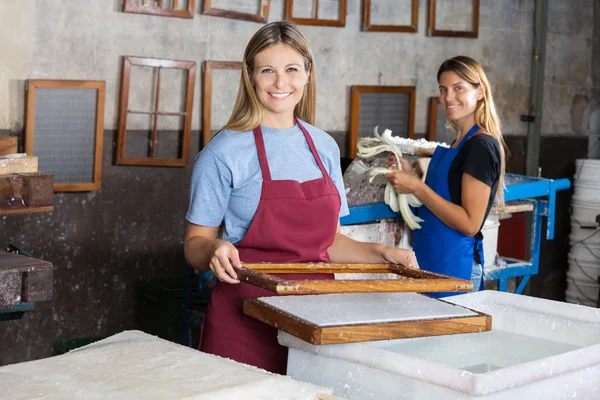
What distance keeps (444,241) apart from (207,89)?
2.15m

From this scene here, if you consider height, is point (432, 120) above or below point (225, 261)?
above

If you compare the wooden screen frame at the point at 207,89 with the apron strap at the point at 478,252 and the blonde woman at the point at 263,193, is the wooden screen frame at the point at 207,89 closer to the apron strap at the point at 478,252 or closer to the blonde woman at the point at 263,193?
the apron strap at the point at 478,252

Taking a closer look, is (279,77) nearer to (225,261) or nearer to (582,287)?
(225,261)

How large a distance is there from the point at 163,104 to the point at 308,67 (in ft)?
9.17

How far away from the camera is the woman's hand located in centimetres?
234

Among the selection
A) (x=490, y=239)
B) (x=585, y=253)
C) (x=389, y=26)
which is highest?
(x=389, y=26)

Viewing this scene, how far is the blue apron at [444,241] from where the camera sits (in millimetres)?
3797

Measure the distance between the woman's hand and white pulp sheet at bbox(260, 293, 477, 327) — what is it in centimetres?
28

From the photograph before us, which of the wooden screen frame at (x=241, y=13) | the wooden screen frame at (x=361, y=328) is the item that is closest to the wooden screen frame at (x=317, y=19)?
the wooden screen frame at (x=241, y=13)

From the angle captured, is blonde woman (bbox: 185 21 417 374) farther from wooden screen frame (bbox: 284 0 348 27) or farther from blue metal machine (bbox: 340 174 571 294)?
wooden screen frame (bbox: 284 0 348 27)

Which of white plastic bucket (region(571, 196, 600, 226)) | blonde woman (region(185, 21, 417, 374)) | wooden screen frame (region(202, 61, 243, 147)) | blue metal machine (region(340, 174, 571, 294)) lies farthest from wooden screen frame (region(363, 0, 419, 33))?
blonde woman (region(185, 21, 417, 374))

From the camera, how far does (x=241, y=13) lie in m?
5.43

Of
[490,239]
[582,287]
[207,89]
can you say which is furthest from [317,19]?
[582,287]

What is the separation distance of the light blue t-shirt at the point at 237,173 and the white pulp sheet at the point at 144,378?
674mm
